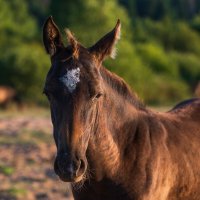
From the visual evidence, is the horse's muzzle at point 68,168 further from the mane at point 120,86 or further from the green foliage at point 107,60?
the green foliage at point 107,60

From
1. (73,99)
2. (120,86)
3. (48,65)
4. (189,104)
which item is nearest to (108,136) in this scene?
(120,86)

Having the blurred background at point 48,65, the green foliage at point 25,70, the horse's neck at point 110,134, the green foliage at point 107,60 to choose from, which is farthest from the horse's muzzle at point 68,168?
the green foliage at point 25,70

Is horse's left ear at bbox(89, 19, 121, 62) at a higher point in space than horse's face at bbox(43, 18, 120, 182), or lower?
higher

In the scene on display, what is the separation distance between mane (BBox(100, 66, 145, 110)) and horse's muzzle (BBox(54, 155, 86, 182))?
0.96m

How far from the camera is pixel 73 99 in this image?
15.7ft

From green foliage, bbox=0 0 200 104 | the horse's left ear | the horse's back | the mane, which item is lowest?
green foliage, bbox=0 0 200 104

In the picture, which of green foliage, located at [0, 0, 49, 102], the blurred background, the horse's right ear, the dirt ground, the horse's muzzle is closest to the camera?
the horse's muzzle

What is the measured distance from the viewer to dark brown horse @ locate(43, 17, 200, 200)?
4766 mm

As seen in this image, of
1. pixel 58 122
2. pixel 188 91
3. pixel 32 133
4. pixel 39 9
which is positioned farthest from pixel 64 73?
pixel 39 9

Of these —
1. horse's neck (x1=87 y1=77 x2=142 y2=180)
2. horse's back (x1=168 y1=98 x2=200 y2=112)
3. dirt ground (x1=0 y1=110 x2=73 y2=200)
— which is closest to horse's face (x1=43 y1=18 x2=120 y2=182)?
horse's neck (x1=87 y1=77 x2=142 y2=180)

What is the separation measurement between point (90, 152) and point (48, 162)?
7152 mm

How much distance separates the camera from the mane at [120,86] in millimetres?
5395

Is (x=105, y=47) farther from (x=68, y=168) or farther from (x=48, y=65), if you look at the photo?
(x=48, y=65)

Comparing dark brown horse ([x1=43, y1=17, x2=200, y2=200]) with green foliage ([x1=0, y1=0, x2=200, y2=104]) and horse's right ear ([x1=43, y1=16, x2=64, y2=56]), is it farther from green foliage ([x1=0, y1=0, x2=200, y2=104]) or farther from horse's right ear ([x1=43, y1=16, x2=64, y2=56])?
green foliage ([x1=0, y1=0, x2=200, y2=104])
